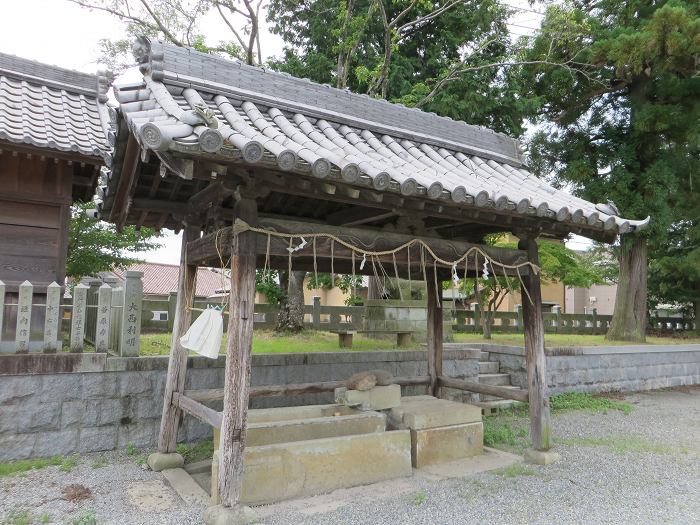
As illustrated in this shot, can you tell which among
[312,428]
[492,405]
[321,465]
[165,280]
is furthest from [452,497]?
[165,280]

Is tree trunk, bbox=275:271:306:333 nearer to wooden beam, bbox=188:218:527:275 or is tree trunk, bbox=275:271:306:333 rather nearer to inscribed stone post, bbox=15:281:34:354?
wooden beam, bbox=188:218:527:275

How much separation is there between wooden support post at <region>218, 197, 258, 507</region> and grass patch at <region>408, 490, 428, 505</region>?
1653 mm

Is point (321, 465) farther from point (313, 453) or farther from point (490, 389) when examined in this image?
point (490, 389)

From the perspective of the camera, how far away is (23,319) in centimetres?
547

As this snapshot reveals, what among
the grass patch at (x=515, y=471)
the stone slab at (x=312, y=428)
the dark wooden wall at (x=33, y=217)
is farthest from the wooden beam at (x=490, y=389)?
the dark wooden wall at (x=33, y=217)

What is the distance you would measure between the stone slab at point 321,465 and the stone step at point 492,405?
386cm

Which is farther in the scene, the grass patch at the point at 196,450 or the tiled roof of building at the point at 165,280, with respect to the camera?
the tiled roof of building at the point at 165,280

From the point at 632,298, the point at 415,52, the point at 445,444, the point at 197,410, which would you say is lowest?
the point at 445,444

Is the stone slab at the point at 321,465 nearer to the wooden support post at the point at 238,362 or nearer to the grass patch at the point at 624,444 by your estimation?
the wooden support post at the point at 238,362

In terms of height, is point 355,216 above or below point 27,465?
above

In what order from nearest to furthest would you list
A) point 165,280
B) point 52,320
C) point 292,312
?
1. point 52,320
2. point 292,312
3. point 165,280

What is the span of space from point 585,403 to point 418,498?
658cm

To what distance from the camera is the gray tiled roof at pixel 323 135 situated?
11.9ft

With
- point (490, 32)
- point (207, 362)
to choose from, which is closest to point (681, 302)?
point (490, 32)
